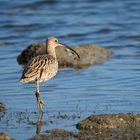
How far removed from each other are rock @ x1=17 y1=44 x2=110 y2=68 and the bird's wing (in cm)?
389

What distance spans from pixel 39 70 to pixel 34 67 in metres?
0.10

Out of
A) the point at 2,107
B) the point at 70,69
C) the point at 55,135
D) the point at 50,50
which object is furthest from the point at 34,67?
the point at 70,69

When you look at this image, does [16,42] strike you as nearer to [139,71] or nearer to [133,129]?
[139,71]

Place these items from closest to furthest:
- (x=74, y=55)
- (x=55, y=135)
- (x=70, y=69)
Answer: (x=55, y=135)
(x=70, y=69)
(x=74, y=55)

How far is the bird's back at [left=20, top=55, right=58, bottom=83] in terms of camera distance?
11.4 m

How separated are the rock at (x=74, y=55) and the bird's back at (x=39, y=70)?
3866mm

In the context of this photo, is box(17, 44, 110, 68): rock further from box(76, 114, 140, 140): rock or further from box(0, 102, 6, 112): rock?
box(76, 114, 140, 140): rock

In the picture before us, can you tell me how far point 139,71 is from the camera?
14.5m

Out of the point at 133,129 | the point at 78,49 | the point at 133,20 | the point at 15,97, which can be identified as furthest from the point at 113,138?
the point at 133,20

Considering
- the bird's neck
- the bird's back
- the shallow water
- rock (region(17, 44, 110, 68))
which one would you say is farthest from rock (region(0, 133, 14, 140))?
rock (region(17, 44, 110, 68))

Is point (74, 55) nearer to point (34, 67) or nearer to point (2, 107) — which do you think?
point (34, 67)

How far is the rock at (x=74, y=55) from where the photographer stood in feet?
52.3

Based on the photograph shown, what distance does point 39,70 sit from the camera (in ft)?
38.0

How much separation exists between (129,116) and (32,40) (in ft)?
35.4
